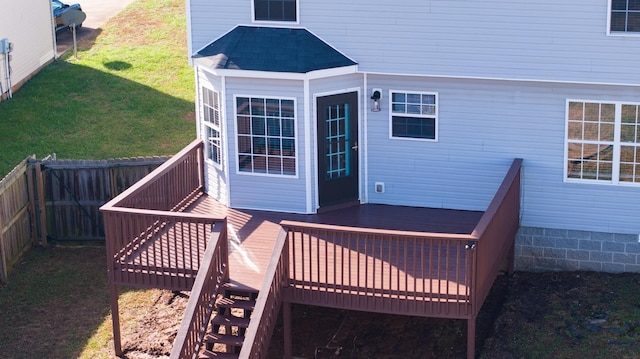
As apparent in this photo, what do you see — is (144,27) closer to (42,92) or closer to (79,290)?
(42,92)

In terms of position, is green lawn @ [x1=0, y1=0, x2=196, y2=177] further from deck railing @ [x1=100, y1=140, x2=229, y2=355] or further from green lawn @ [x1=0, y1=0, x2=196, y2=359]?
deck railing @ [x1=100, y1=140, x2=229, y2=355]

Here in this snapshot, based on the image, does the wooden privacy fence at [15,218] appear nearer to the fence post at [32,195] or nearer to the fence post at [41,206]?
the fence post at [32,195]

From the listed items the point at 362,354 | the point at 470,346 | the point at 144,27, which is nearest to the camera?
the point at 470,346

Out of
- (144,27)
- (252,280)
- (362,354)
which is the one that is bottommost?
(362,354)

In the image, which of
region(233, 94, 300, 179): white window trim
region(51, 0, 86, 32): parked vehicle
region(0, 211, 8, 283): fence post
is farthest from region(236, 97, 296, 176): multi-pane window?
region(51, 0, 86, 32): parked vehicle

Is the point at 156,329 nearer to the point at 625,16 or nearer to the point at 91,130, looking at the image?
the point at 625,16

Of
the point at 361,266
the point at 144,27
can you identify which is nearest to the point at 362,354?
the point at 361,266

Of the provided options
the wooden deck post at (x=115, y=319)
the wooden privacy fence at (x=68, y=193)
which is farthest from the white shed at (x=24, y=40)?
the wooden deck post at (x=115, y=319)

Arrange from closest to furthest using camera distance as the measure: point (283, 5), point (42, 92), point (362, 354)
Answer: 1. point (362, 354)
2. point (283, 5)
3. point (42, 92)
